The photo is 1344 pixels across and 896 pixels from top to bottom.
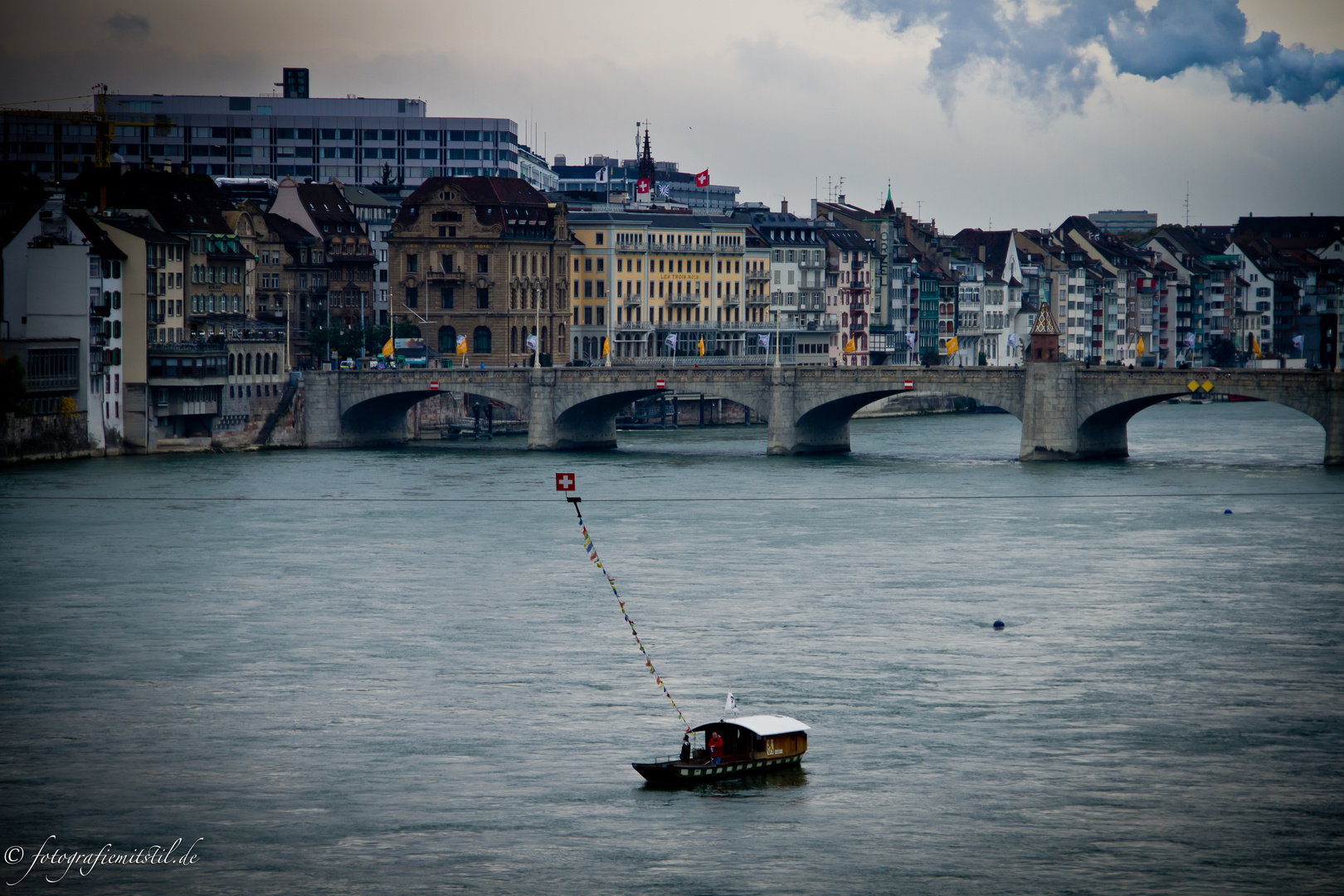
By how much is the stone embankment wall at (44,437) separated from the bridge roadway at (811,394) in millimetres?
14894

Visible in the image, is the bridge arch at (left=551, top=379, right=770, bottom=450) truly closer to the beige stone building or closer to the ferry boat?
the beige stone building

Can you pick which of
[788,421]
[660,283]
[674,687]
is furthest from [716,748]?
[660,283]

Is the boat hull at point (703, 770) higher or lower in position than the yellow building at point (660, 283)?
lower

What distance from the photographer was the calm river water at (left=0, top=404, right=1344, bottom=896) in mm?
34094

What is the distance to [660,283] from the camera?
5861 inches

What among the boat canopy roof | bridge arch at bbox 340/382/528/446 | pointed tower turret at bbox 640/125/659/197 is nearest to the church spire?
pointed tower turret at bbox 640/125/659/197

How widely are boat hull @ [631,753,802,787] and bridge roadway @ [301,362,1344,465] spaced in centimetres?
5347

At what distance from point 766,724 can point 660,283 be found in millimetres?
111625

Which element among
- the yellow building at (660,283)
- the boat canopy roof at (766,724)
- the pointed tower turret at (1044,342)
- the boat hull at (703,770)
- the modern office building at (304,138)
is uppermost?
the modern office building at (304,138)

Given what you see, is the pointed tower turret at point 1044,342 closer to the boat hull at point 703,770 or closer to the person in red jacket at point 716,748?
the boat hull at point 703,770

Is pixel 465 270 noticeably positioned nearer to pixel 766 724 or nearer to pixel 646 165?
pixel 646 165

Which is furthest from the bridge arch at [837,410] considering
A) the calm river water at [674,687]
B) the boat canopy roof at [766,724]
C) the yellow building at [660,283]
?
the boat canopy roof at [766,724]

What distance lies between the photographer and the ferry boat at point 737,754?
37.6 m

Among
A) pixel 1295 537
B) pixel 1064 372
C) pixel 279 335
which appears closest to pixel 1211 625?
pixel 1295 537
